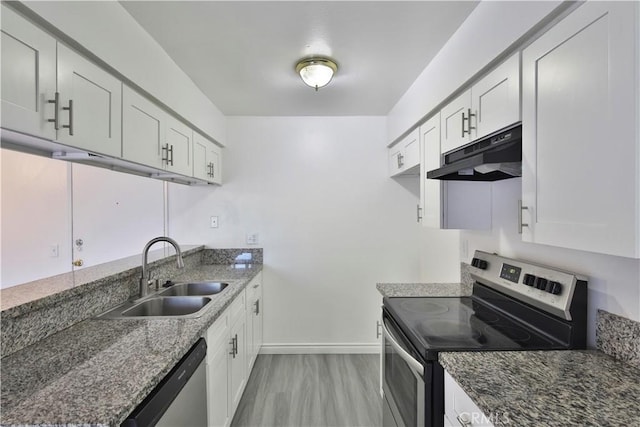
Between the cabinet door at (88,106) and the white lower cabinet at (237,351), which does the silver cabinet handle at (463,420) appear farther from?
the cabinet door at (88,106)

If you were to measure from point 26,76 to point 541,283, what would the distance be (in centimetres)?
208

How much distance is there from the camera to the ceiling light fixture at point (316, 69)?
192 centimetres

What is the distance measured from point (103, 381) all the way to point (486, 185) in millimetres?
2023

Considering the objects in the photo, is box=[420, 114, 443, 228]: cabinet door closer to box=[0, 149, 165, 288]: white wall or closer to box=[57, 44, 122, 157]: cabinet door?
box=[57, 44, 122, 157]: cabinet door

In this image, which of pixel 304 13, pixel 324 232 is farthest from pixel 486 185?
pixel 324 232

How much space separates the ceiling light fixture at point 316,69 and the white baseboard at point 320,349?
2454 mm

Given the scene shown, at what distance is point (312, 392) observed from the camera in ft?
7.93

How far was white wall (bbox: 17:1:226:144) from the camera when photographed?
3.63 ft

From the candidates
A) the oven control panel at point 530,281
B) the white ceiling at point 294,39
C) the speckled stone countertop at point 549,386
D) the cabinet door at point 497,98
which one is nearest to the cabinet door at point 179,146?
the white ceiling at point 294,39

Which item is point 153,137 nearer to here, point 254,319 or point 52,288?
point 52,288

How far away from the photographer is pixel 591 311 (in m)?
1.17

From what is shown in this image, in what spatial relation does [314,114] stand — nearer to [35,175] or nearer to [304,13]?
[304,13]

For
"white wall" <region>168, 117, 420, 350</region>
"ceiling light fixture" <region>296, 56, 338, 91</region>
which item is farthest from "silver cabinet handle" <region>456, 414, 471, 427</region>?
"white wall" <region>168, 117, 420, 350</region>

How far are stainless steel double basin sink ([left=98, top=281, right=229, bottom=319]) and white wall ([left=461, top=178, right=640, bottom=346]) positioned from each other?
1694 millimetres
